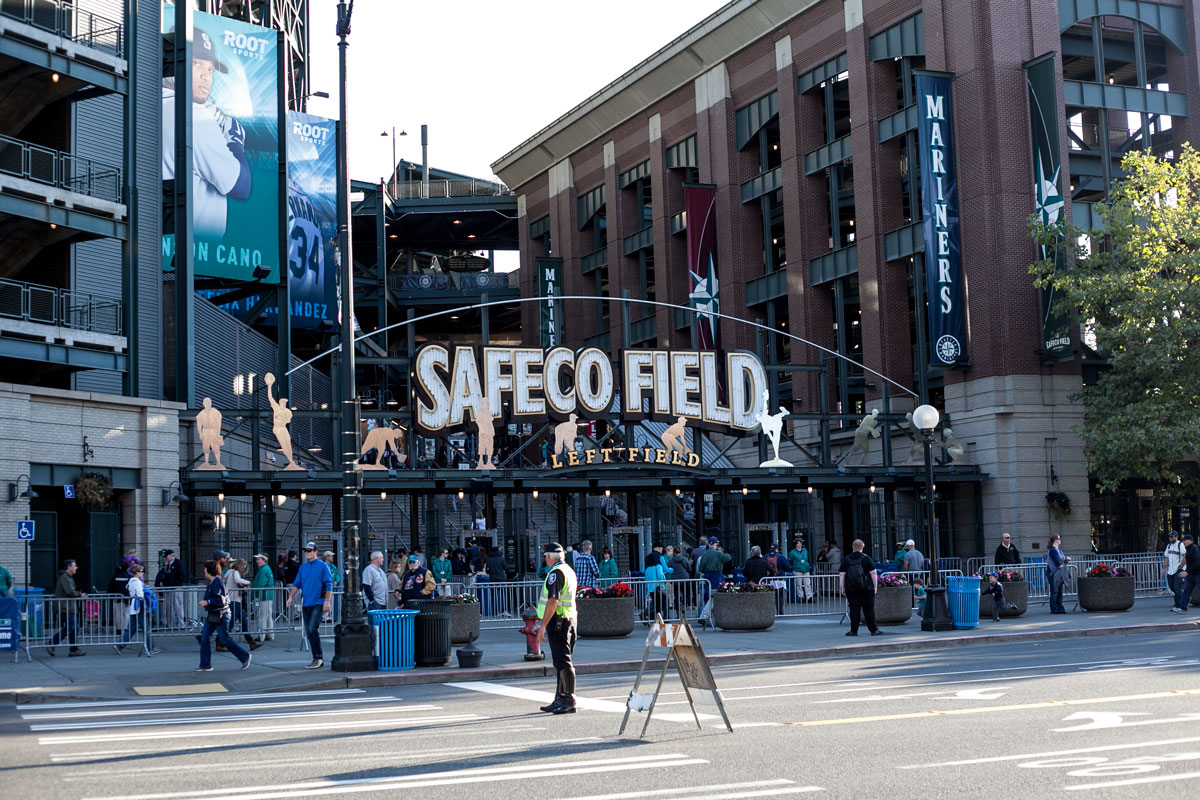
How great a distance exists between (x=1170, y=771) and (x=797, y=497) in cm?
3856

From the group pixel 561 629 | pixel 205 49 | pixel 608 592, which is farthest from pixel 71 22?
pixel 561 629

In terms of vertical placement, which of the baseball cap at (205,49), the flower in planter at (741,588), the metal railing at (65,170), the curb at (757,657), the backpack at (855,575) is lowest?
the curb at (757,657)

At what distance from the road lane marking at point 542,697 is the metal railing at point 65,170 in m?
19.8

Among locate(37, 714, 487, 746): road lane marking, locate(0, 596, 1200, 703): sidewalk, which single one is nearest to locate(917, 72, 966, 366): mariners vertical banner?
locate(0, 596, 1200, 703): sidewalk

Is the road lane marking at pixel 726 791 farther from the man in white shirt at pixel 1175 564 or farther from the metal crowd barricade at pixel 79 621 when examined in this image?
the man in white shirt at pixel 1175 564

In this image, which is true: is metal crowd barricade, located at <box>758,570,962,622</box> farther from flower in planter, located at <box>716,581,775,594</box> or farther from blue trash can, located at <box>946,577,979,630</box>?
blue trash can, located at <box>946,577,979,630</box>

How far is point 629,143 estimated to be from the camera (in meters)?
62.5

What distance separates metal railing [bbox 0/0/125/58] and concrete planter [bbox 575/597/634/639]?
62.3ft

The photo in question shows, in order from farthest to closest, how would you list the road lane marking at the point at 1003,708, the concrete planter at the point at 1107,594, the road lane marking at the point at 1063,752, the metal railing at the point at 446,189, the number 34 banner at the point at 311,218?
the metal railing at the point at 446,189, the number 34 banner at the point at 311,218, the concrete planter at the point at 1107,594, the road lane marking at the point at 1003,708, the road lane marking at the point at 1063,752

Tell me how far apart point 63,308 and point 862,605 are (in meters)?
21.4

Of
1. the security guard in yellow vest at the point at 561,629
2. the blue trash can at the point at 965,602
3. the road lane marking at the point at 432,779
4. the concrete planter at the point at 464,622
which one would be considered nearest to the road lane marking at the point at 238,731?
the security guard in yellow vest at the point at 561,629

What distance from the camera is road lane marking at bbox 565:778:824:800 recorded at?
29.8 feet

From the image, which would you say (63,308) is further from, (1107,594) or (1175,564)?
(1175,564)

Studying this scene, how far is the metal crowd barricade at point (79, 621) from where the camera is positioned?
75.6 ft
